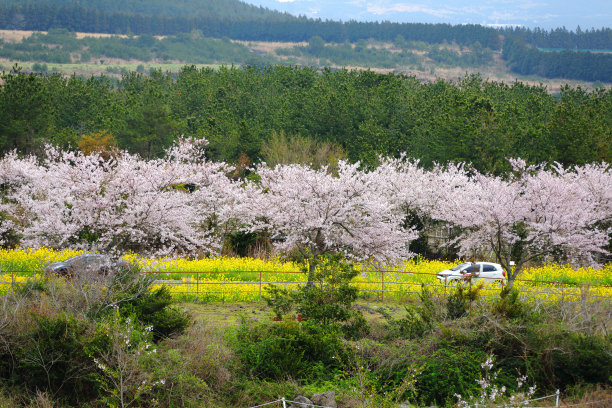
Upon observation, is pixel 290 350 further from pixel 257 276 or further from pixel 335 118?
pixel 335 118

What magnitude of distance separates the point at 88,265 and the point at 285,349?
23.5 feet

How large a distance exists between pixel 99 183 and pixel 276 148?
3019 cm

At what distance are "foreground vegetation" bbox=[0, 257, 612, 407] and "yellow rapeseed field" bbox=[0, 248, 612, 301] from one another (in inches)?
174

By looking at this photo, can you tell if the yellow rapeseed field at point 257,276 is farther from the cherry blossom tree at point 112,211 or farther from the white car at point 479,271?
the cherry blossom tree at point 112,211

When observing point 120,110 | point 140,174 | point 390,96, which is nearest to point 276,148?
point 390,96

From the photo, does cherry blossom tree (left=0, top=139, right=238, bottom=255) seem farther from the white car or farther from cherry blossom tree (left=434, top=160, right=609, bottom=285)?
cherry blossom tree (left=434, top=160, right=609, bottom=285)

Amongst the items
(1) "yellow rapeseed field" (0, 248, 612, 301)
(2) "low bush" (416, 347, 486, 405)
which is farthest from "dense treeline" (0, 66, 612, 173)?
(2) "low bush" (416, 347, 486, 405)

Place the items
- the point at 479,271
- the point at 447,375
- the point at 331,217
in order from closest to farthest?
1. the point at 447,375
2. the point at 331,217
3. the point at 479,271

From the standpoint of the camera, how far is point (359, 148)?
58.8 metres

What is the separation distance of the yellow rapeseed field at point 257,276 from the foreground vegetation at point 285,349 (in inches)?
174

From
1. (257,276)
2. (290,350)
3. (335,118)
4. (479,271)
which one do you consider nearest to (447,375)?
(290,350)

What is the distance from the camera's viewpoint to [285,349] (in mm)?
16484

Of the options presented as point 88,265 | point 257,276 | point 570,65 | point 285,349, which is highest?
point 570,65

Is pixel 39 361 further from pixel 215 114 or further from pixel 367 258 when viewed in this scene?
pixel 215 114
